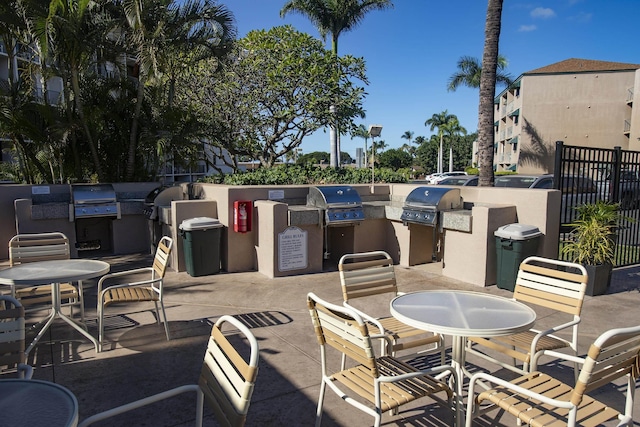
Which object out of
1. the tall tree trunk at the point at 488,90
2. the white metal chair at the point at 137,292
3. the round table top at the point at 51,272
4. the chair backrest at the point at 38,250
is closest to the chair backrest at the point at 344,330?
the white metal chair at the point at 137,292

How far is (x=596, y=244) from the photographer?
6.53 meters

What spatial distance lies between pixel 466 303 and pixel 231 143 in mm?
12174

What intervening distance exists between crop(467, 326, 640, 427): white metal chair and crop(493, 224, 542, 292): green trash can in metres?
3.92

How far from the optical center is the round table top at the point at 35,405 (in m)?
1.87

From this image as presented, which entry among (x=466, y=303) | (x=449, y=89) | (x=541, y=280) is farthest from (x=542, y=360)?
(x=449, y=89)

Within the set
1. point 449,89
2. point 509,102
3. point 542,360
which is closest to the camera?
point 542,360

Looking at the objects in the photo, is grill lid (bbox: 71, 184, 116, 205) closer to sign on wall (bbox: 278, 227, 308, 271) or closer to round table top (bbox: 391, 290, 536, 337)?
sign on wall (bbox: 278, 227, 308, 271)

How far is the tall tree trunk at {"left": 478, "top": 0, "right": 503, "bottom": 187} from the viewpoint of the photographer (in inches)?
354

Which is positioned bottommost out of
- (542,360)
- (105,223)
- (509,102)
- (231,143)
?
(542,360)

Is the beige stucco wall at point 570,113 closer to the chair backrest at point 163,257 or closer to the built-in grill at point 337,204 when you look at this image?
the built-in grill at point 337,204

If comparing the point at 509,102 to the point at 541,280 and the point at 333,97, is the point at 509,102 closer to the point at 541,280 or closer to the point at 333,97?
the point at 333,97

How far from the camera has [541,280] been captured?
3799 mm

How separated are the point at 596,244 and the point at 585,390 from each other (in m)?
5.05

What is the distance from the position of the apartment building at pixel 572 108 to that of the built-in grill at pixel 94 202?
34.4 m
